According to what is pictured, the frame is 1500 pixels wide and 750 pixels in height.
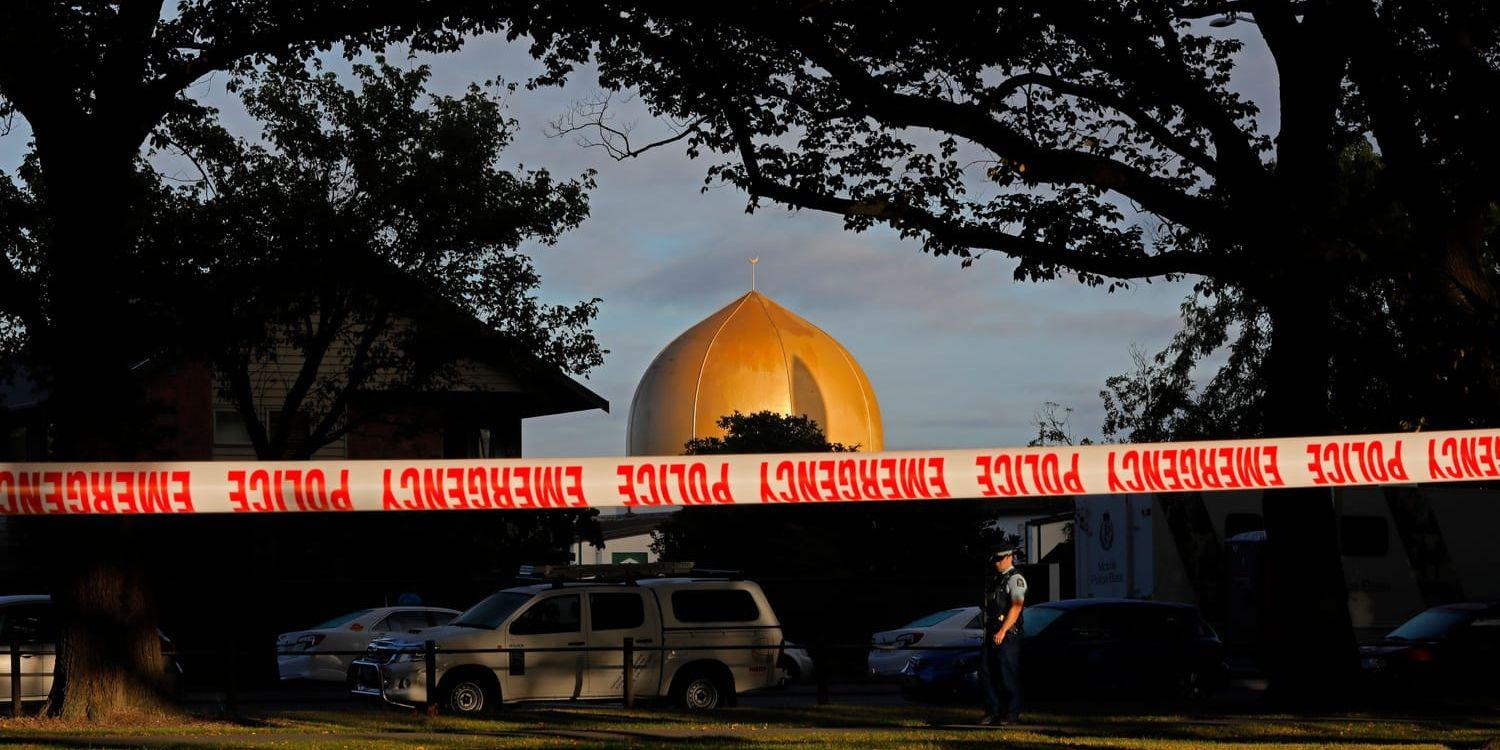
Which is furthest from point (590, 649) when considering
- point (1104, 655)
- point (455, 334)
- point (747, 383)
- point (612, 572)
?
point (747, 383)

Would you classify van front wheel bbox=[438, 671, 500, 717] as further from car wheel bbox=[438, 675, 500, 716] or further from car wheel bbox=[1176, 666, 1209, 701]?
car wheel bbox=[1176, 666, 1209, 701]

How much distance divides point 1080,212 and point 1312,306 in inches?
138

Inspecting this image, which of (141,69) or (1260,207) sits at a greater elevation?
(141,69)

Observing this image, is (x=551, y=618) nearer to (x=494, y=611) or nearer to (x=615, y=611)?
(x=494, y=611)

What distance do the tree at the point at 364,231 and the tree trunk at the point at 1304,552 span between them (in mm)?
14164

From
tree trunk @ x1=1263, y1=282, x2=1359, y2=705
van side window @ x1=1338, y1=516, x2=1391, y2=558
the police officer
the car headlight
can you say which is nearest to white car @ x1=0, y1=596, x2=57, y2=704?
the car headlight

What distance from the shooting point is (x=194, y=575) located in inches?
1398

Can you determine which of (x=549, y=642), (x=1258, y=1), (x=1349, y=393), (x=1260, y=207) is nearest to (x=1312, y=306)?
(x=1260, y=207)

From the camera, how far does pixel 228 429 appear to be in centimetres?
4156

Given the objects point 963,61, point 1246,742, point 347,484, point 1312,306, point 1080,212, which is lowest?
point 1246,742

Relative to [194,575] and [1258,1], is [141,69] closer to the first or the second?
[1258,1]

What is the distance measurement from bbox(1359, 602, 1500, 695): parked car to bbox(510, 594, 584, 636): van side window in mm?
9648

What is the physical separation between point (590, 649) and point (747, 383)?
79.9m

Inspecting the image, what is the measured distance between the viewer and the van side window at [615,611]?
21375mm
